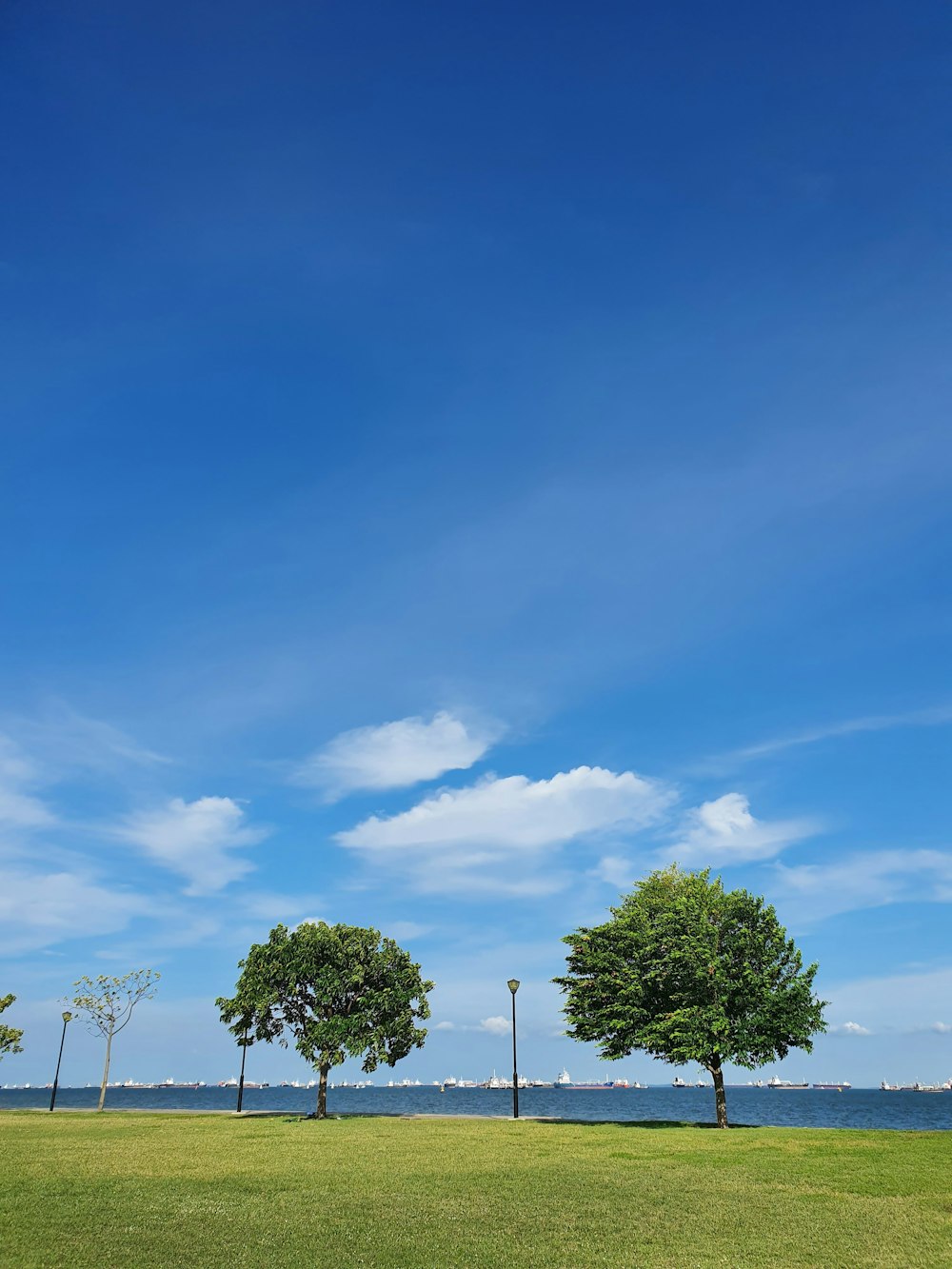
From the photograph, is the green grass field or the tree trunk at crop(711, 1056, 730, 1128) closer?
the green grass field

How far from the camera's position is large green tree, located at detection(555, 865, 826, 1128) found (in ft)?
138

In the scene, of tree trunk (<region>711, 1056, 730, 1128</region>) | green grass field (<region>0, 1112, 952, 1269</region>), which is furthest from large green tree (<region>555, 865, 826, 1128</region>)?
green grass field (<region>0, 1112, 952, 1269</region>)

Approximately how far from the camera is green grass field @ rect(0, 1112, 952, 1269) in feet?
43.8

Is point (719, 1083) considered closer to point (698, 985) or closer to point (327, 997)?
point (698, 985)

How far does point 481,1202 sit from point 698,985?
28418 millimetres

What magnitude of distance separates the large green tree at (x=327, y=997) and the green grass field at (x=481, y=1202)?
72.7 feet

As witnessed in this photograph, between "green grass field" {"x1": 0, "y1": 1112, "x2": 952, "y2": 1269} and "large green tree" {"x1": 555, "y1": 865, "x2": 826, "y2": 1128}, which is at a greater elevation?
"large green tree" {"x1": 555, "y1": 865, "x2": 826, "y2": 1128}

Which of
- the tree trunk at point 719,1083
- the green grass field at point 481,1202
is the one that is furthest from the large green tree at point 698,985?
the green grass field at point 481,1202

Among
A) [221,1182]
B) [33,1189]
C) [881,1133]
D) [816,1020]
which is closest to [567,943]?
[816,1020]

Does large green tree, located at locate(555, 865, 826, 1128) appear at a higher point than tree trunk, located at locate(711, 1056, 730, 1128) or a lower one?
higher

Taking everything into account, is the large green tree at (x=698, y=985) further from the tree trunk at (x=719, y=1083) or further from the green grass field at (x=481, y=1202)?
the green grass field at (x=481, y=1202)

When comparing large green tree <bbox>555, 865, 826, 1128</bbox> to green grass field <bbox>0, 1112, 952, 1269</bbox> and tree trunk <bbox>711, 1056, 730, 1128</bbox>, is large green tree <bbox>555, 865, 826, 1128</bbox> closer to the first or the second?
tree trunk <bbox>711, 1056, 730, 1128</bbox>

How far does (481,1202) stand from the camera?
17828 millimetres

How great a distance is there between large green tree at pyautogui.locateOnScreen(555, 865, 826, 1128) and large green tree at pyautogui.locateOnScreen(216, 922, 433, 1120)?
1350 cm
